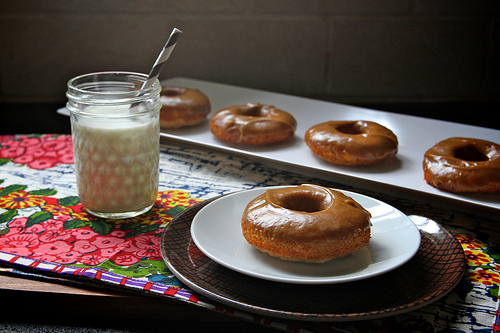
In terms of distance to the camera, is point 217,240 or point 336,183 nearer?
point 217,240

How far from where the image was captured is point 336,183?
1236mm

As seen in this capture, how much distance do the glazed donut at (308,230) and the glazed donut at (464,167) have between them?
0.35 m

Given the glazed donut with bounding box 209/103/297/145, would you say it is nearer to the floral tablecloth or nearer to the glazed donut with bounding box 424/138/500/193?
the floral tablecloth

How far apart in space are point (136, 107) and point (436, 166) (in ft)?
2.23

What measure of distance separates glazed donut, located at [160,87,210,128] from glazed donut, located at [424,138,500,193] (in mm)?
710

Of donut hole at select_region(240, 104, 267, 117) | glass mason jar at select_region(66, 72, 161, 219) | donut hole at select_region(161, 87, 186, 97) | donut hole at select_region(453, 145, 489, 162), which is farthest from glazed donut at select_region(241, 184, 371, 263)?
donut hole at select_region(161, 87, 186, 97)

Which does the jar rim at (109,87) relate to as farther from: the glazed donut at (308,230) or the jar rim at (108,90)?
the glazed donut at (308,230)

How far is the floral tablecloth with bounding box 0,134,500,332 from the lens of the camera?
0.74 meters

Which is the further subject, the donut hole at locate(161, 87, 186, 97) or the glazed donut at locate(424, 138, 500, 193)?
the donut hole at locate(161, 87, 186, 97)

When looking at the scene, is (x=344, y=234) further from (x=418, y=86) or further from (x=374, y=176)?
(x=418, y=86)

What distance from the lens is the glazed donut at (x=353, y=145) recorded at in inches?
49.4

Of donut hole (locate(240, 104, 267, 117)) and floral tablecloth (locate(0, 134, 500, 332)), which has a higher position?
donut hole (locate(240, 104, 267, 117))

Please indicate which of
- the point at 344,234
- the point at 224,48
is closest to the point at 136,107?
the point at 344,234

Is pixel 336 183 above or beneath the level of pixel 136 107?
beneath
